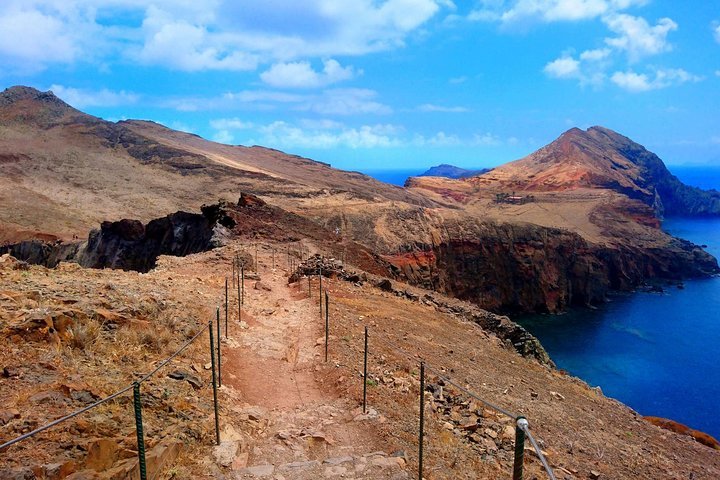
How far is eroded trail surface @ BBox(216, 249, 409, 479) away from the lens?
25.0ft

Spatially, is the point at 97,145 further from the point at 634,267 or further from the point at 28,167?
the point at 634,267

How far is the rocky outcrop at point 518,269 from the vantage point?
59.3 metres

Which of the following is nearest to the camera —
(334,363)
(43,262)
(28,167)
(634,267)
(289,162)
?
(334,363)

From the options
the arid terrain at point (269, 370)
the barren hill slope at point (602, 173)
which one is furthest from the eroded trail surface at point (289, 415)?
the barren hill slope at point (602, 173)

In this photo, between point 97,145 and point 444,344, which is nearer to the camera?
point 444,344

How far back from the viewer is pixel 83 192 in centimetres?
6600

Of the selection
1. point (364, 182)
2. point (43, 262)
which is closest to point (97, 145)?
point (364, 182)

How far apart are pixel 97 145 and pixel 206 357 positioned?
9111 cm

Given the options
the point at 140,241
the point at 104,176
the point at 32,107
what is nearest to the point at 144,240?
the point at 140,241

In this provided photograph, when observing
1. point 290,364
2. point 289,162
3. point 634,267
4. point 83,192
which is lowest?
point 634,267

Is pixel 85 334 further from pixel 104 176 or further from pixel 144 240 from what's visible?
pixel 104 176

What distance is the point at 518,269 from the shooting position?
215 ft

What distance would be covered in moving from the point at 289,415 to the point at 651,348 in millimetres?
51356

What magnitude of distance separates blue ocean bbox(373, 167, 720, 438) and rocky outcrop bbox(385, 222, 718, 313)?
9.68 feet
